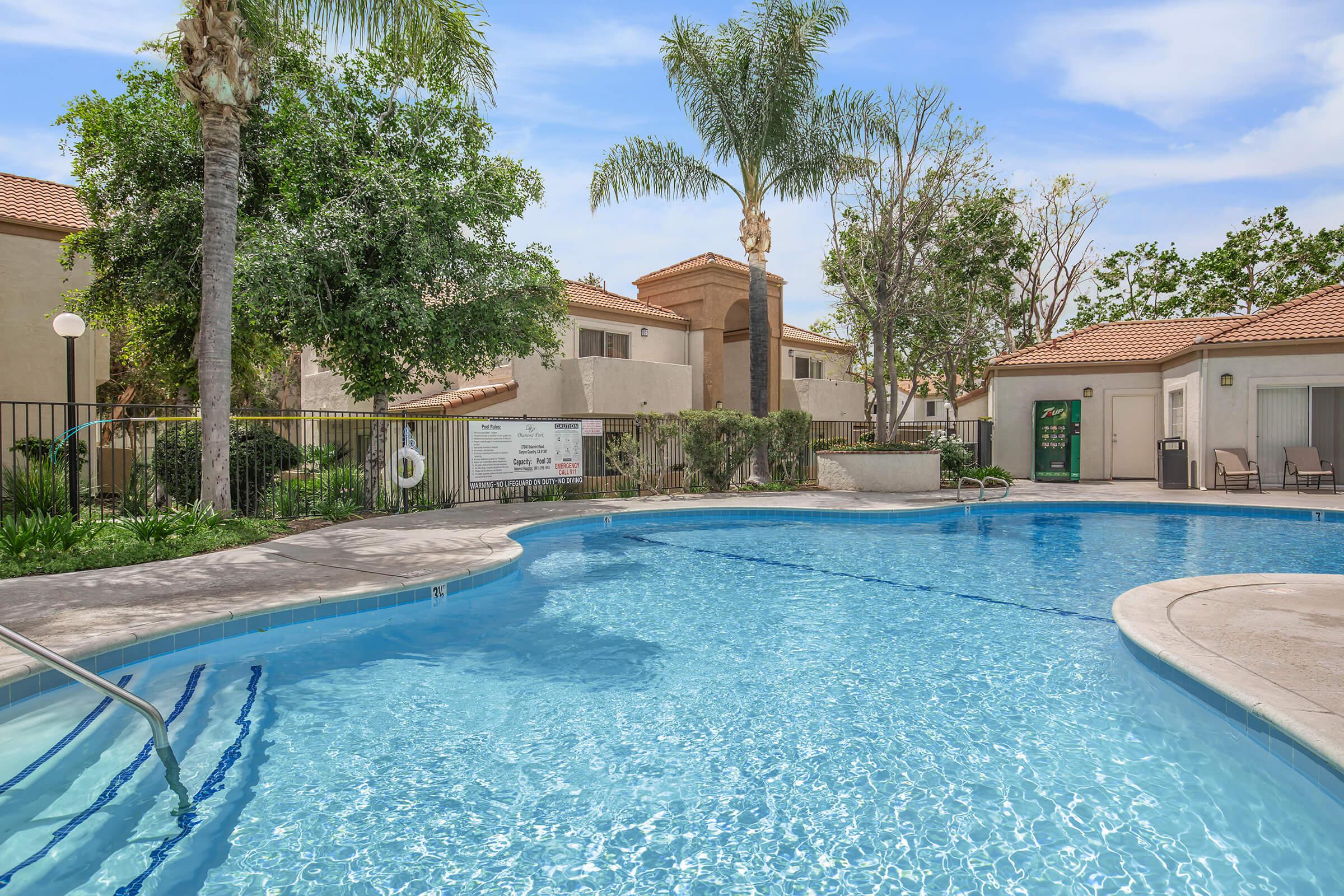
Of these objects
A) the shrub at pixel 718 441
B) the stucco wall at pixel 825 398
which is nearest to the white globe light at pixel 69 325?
the shrub at pixel 718 441

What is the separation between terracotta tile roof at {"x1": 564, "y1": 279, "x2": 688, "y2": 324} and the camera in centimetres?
2119

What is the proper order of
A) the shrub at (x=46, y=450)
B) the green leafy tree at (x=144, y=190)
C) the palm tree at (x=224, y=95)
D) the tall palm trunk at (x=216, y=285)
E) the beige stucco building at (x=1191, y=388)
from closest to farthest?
the palm tree at (x=224, y=95) → the tall palm trunk at (x=216, y=285) → the shrub at (x=46, y=450) → the green leafy tree at (x=144, y=190) → the beige stucco building at (x=1191, y=388)

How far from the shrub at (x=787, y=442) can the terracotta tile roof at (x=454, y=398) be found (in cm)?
692

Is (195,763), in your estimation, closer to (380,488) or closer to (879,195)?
(380,488)

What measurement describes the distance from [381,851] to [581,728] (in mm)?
1409

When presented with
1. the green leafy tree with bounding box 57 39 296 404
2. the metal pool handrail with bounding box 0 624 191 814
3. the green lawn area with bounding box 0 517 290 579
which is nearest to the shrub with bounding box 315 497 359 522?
the green lawn area with bounding box 0 517 290 579

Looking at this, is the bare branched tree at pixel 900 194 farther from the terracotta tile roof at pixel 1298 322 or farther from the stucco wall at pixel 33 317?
the stucco wall at pixel 33 317

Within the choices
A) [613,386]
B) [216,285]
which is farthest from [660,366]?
[216,285]

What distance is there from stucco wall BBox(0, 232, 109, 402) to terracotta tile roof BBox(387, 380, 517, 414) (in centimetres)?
679

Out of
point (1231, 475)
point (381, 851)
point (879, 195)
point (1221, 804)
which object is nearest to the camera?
point (381, 851)

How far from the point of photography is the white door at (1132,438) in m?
19.3

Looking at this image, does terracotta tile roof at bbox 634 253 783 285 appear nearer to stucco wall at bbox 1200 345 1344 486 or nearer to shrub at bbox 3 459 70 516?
stucco wall at bbox 1200 345 1344 486

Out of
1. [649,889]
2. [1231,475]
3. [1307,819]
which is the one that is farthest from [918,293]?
[649,889]

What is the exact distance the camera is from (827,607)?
696cm
